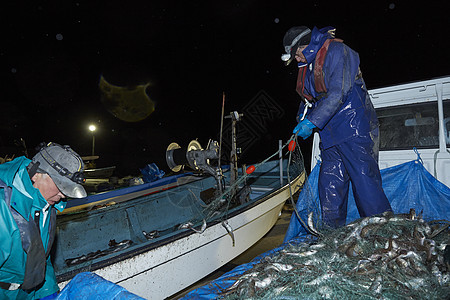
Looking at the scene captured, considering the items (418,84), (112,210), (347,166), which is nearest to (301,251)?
(347,166)

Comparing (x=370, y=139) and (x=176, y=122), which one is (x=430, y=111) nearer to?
(x=370, y=139)

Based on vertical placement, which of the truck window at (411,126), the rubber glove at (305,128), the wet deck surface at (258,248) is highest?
the rubber glove at (305,128)

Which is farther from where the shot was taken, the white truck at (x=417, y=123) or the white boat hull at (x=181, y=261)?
the white truck at (x=417, y=123)

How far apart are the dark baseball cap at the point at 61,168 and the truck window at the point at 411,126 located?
4.12m

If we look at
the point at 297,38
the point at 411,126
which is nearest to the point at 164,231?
the point at 297,38

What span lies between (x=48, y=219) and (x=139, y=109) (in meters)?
46.1

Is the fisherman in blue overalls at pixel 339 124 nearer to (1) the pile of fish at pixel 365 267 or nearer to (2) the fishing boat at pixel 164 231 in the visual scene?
(1) the pile of fish at pixel 365 267

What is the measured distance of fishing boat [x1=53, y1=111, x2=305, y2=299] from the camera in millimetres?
2846

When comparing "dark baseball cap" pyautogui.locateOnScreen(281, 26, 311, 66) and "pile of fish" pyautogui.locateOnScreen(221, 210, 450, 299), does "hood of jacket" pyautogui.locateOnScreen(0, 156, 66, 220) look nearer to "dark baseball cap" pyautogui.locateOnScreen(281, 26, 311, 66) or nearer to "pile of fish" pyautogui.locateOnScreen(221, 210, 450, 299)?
"pile of fish" pyautogui.locateOnScreen(221, 210, 450, 299)

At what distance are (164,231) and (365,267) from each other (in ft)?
12.5

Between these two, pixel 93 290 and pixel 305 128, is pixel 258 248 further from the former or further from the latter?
pixel 93 290

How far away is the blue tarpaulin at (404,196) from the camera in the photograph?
3.15 metres

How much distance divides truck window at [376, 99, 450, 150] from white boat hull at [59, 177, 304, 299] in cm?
248

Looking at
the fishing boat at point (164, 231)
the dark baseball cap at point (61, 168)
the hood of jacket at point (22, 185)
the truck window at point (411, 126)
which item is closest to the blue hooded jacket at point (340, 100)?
the fishing boat at point (164, 231)
